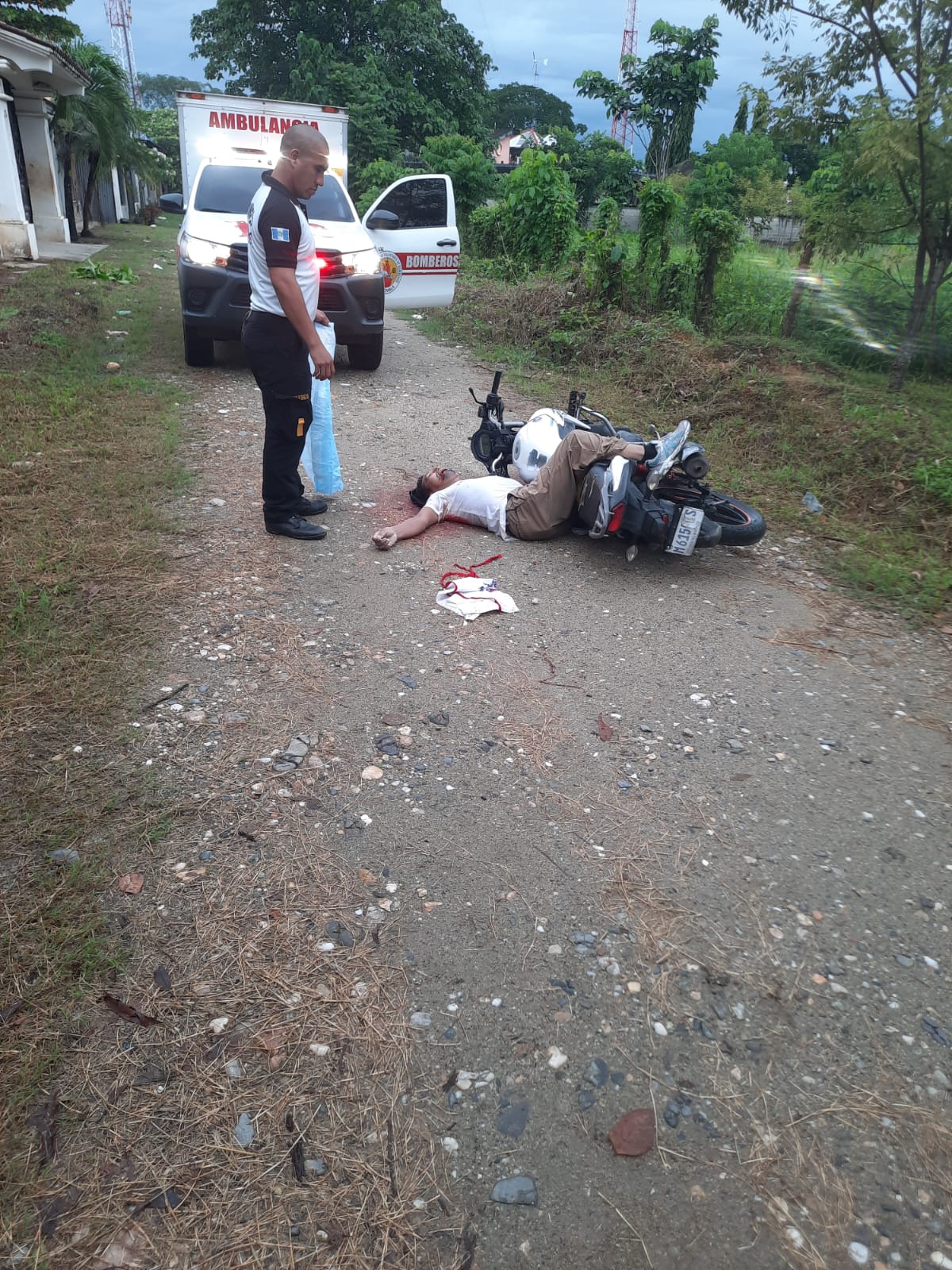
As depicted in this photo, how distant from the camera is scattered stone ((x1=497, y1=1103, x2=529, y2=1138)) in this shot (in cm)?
187

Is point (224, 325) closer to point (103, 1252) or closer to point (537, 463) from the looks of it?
point (537, 463)

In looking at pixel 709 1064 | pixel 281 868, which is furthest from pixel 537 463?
pixel 709 1064

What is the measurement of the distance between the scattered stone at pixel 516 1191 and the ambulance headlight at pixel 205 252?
7555 millimetres

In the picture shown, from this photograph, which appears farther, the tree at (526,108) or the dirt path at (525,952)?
the tree at (526,108)

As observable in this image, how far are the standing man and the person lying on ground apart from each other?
2.15 ft

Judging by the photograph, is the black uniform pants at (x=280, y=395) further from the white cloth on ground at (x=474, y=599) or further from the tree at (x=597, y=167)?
the tree at (x=597, y=167)

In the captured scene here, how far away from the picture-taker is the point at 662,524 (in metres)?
4.53

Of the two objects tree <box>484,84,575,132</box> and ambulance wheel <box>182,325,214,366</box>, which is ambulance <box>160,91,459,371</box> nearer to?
ambulance wheel <box>182,325,214,366</box>

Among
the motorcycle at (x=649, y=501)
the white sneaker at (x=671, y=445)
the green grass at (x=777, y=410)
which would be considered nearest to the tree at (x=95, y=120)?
the green grass at (x=777, y=410)

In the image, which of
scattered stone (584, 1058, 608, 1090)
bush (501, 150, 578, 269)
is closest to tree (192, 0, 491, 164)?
bush (501, 150, 578, 269)

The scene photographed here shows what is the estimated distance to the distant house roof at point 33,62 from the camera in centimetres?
1281

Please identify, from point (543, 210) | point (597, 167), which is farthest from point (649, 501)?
point (597, 167)

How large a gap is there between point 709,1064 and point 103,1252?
55.0 inches

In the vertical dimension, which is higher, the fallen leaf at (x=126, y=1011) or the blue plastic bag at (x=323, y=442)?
the blue plastic bag at (x=323, y=442)
